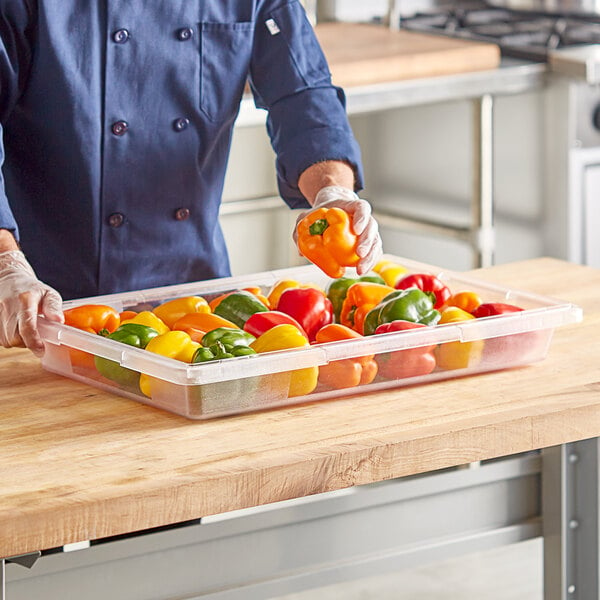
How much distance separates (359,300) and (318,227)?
0.12 m

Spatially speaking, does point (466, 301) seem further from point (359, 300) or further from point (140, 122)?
point (140, 122)

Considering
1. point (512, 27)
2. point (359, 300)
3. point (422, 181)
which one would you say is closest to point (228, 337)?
point (359, 300)

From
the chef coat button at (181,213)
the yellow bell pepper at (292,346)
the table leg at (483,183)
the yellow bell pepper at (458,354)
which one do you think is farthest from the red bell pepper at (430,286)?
the table leg at (483,183)

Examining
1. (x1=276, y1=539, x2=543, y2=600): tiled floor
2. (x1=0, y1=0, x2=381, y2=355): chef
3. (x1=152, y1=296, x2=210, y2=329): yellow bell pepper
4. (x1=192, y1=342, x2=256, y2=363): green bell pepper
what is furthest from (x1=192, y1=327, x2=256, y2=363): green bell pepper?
(x1=276, y1=539, x2=543, y2=600): tiled floor

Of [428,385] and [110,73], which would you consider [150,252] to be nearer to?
[110,73]

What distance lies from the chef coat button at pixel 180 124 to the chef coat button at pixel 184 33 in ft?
0.39

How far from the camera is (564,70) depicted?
9.39ft

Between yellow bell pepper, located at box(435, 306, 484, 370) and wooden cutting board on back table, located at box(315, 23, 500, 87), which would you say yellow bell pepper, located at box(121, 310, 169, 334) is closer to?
yellow bell pepper, located at box(435, 306, 484, 370)

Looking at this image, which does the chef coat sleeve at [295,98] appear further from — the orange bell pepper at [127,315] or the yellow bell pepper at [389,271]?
the orange bell pepper at [127,315]

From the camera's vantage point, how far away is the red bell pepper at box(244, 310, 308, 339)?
1413 millimetres

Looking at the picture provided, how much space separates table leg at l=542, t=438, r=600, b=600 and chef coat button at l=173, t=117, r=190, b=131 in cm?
72

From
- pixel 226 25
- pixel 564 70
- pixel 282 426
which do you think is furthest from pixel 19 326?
pixel 564 70

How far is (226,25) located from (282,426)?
2.69ft

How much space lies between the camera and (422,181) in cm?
329
